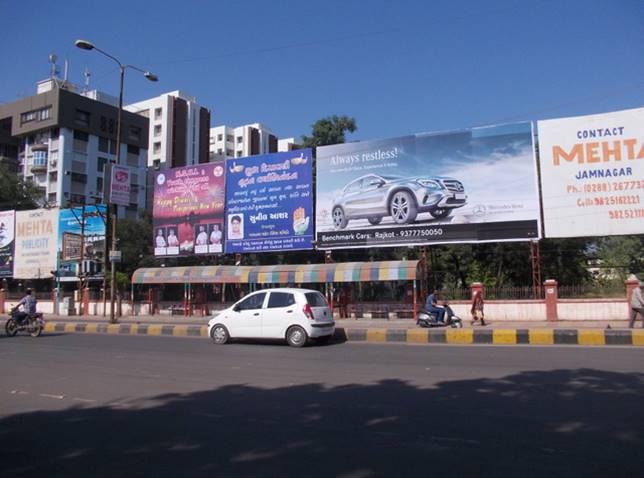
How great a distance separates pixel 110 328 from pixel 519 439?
19.0 meters

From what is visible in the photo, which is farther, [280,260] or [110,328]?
[280,260]

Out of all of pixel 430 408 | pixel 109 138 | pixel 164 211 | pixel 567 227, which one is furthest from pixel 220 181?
pixel 109 138

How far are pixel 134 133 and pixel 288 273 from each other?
2046 inches

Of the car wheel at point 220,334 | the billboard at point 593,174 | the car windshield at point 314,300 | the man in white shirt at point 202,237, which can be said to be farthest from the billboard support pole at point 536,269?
the man in white shirt at point 202,237

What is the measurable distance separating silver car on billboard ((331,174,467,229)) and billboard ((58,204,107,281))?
1449 cm

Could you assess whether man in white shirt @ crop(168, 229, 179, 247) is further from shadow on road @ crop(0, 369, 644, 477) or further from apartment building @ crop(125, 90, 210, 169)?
apartment building @ crop(125, 90, 210, 169)

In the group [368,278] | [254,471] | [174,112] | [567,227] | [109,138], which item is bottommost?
[254,471]

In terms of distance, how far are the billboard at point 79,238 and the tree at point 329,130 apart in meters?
14.3

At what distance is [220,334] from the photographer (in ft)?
51.4

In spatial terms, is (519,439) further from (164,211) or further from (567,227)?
(164,211)

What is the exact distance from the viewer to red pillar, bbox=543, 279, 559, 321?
2023 centimetres

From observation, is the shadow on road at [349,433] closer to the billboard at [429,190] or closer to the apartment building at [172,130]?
the billboard at [429,190]

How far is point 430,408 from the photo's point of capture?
6738 mm

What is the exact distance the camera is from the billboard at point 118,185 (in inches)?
878
